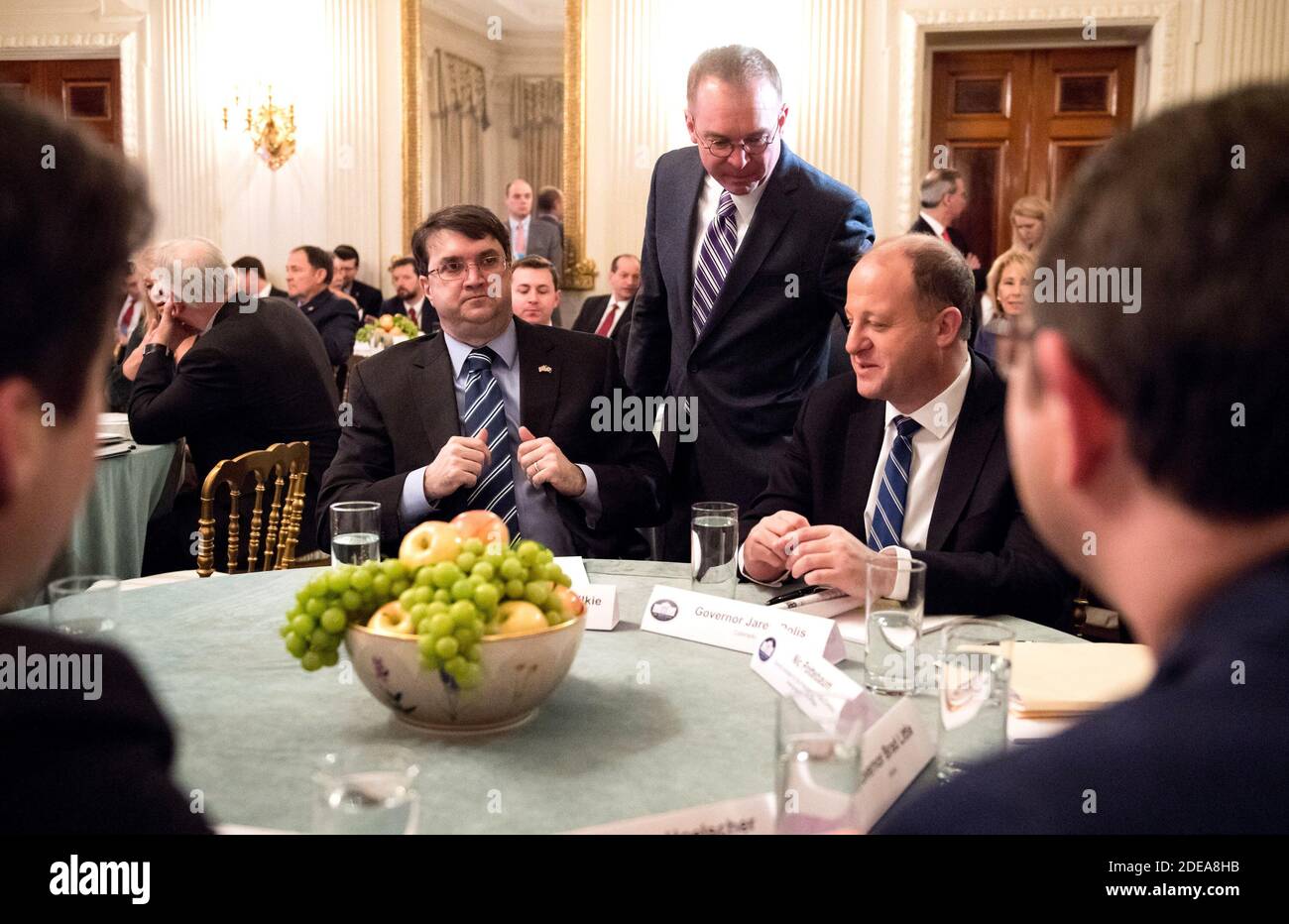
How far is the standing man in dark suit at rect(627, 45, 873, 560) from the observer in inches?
121

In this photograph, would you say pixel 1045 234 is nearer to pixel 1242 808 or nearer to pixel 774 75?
pixel 1242 808

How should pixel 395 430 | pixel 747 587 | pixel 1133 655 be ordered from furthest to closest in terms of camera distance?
pixel 395 430 → pixel 747 587 → pixel 1133 655

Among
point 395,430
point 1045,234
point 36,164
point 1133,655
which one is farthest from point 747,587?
point 36,164

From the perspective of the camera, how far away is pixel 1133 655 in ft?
5.08

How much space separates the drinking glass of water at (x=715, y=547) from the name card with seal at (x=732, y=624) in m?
0.12

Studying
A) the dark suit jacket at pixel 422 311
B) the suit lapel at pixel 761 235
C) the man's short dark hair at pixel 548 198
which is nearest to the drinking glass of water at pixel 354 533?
the suit lapel at pixel 761 235

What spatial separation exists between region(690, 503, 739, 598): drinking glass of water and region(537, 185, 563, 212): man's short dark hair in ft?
22.1

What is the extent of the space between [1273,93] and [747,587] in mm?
1488

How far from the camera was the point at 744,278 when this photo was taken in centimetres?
316

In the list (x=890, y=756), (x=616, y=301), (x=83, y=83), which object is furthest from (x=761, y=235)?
(x=83, y=83)

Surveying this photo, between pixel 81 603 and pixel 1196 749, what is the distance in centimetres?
142

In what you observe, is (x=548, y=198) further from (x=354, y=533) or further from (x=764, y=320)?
(x=354, y=533)

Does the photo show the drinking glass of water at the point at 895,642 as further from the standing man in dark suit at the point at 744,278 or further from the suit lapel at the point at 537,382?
the standing man in dark suit at the point at 744,278

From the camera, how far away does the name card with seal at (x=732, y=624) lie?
1643 mm
